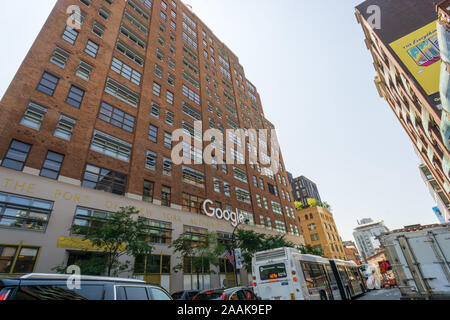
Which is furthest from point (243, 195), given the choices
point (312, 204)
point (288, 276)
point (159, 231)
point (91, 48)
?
point (312, 204)

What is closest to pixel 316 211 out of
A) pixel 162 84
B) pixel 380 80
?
pixel 380 80

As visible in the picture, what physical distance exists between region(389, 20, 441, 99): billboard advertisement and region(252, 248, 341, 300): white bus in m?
18.4

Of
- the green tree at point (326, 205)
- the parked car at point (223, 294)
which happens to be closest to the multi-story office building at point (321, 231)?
the green tree at point (326, 205)

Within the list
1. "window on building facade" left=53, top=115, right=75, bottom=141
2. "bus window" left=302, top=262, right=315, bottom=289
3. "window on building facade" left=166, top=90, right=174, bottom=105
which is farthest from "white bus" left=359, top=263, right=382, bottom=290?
"window on building facade" left=53, top=115, right=75, bottom=141

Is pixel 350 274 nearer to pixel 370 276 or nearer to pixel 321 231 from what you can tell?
pixel 370 276

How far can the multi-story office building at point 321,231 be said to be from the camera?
67.9 m

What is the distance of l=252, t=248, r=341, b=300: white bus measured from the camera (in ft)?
44.2

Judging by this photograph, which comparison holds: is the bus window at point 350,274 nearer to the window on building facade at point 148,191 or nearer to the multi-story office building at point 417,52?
the multi-story office building at point 417,52

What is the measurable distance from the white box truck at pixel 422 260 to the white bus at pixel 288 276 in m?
5.25

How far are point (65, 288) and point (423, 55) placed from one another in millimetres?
30809

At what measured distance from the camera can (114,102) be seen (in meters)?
23.7
